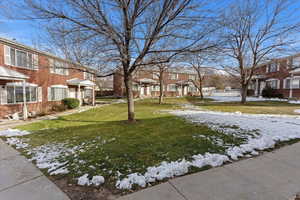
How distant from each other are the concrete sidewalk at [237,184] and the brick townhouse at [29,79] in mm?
6343

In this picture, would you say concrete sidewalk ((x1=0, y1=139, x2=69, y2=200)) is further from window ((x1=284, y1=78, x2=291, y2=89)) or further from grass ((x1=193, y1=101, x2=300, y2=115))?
window ((x1=284, y1=78, x2=291, y2=89))

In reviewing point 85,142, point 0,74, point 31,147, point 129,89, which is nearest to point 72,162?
point 85,142

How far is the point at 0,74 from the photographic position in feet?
27.8

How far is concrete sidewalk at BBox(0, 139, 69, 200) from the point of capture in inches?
89.1

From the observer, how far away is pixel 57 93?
48.7 ft

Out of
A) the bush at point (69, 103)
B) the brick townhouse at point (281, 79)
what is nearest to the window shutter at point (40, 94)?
the bush at point (69, 103)

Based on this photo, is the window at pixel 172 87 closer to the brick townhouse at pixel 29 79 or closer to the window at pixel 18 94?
the brick townhouse at pixel 29 79

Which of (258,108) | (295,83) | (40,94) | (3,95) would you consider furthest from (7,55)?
(295,83)

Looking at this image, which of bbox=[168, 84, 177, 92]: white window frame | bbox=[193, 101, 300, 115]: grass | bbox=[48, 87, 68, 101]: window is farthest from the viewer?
bbox=[168, 84, 177, 92]: white window frame

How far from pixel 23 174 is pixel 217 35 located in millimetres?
6340

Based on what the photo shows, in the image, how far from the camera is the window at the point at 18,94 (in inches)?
404

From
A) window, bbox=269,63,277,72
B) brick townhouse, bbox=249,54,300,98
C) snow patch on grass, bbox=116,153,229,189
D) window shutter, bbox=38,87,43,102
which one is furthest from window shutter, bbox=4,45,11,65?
window, bbox=269,63,277,72

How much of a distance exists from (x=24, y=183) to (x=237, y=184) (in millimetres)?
3558

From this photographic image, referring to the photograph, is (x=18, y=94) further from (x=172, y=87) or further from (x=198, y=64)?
(x=172, y=87)
